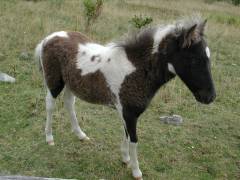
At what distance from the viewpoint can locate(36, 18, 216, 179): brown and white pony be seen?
4.61m

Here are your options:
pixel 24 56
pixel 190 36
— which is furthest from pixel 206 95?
pixel 24 56

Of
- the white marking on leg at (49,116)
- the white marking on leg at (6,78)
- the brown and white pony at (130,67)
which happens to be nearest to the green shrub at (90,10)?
the white marking on leg at (6,78)

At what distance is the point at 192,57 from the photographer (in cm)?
458

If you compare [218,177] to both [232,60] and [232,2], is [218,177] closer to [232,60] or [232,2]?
[232,60]

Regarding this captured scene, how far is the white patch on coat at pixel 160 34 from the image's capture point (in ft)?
15.5

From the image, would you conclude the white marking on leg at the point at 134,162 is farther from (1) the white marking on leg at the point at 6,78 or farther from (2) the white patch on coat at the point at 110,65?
(1) the white marking on leg at the point at 6,78

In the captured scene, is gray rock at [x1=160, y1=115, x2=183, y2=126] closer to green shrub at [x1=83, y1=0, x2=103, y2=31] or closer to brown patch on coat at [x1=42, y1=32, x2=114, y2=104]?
brown patch on coat at [x1=42, y1=32, x2=114, y2=104]

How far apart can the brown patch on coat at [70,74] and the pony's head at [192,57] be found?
1016 millimetres

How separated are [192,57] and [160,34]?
0.49 meters

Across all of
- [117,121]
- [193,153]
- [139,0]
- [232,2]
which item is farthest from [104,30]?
[232,2]

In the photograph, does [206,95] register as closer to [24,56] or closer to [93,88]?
[93,88]

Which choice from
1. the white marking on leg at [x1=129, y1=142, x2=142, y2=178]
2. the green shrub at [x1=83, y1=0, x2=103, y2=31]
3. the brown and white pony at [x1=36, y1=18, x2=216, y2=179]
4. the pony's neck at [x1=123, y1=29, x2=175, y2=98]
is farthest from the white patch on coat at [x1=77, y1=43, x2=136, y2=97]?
the green shrub at [x1=83, y1=0, x2=103, y2=31]

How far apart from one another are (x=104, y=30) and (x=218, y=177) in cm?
798

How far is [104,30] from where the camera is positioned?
42.3ft
